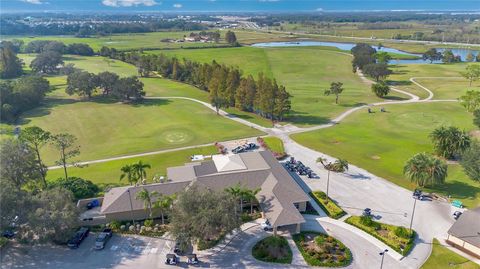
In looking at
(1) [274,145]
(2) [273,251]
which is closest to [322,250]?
(2) [273,251]

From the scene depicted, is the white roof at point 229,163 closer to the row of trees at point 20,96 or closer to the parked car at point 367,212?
the parked car at point 367,212

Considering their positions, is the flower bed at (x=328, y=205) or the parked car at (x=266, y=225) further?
the flower bed at (x=328, y=205)

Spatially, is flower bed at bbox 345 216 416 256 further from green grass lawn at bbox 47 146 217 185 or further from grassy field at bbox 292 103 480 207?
green grass lawn at bbox 47 146 217 185

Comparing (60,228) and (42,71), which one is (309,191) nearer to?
(60,228)

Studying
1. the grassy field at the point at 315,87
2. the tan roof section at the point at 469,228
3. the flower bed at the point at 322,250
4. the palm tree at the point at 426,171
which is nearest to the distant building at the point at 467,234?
the tan roof section at the point at 469,228

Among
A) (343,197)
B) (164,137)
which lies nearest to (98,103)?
(164,137)

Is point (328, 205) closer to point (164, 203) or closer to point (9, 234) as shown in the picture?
point (164, 203)
